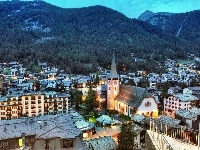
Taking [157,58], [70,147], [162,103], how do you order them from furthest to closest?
[157,58] → [162,103] → [70,147]

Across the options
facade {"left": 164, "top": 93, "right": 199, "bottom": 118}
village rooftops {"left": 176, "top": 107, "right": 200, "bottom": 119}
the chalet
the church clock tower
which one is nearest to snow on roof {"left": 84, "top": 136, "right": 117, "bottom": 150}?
the chalet

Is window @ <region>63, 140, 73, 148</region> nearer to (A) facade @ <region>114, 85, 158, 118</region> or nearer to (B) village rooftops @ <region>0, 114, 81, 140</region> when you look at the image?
(B) village rooftops @ <region>0, 114, 81, 140</region>

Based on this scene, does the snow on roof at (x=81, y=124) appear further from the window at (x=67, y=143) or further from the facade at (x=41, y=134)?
the window at (x=67, y=143)

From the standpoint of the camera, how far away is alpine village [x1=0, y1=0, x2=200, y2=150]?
21.0 metres

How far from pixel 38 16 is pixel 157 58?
4066 inches

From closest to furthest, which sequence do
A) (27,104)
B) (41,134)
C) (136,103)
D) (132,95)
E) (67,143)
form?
(41,134), (67,143), (27,104), (136,103), (132,95)

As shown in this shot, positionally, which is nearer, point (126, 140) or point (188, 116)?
point (126, 140)

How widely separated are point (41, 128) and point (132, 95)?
26958 millimetres

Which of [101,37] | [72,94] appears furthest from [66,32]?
[72,94]

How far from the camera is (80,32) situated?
586ft

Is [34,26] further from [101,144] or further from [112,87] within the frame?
[101,144]

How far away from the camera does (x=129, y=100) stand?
46156 mm

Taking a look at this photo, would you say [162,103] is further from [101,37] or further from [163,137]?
[101,37]

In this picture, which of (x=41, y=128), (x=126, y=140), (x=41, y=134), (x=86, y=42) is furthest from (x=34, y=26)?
(x=41, y=134)
